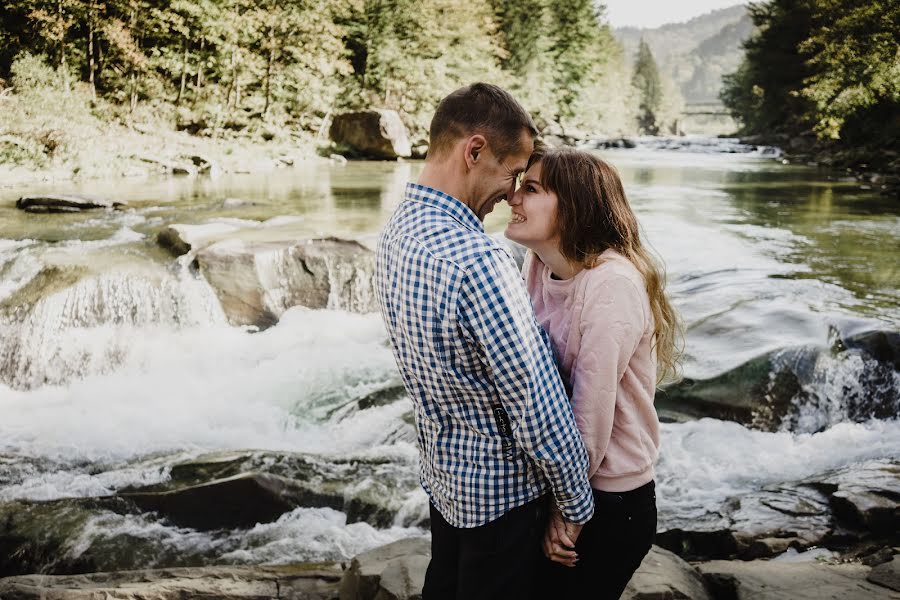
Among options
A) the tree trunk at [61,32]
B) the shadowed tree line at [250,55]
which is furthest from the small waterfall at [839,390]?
the tree trunk at [61,32]

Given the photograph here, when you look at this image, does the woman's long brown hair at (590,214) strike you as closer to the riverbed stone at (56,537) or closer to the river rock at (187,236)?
the riverbed stone at (56,537)

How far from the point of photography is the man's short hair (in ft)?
5.59

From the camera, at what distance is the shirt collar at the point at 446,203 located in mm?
1671

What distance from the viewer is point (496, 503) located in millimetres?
1674

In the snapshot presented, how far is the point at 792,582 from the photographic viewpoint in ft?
10.3

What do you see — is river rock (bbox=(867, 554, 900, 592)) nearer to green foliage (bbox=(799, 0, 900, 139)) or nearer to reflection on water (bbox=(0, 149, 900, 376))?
reflection on water (bbox=(0, 149, 900, 376))

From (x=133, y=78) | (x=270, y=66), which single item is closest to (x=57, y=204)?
(x=133, y=78)

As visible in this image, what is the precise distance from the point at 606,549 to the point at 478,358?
677 mm

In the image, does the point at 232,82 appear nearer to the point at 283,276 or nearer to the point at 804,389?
the point at 283,276

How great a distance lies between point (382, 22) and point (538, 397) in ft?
107

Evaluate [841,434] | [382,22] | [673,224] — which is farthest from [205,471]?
[382,22]

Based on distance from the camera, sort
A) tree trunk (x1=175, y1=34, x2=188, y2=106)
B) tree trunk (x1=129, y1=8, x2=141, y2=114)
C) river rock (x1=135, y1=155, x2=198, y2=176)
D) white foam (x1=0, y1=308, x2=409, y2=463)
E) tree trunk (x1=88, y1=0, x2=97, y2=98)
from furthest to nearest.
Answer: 1. tree trunk (x1=175, y1=34, x2=188, y2=106)
2. tree trunk (x1=129, y1=8, x2=141, y2=114)
3. tree trunk (x1=88, y1=0, x2=97, y2=98)
4. river rock (x1=135, y1=155, x2=198, y2=176)
5. white foam (x1=0, y1=308, x2=409, y2=463)

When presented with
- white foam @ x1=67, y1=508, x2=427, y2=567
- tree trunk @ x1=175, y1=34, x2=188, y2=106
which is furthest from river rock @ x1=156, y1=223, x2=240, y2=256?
tree trunk @ x1=175, y1=34, x2=188, y2=106

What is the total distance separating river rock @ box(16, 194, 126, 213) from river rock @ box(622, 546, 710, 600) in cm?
1135
